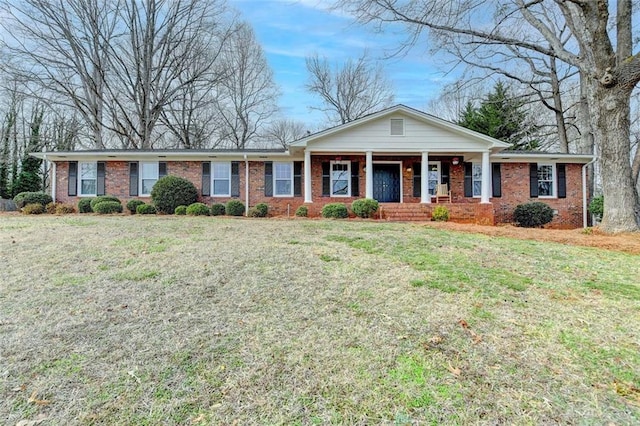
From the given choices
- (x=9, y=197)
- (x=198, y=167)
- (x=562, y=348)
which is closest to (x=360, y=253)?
(x=562, y=348)

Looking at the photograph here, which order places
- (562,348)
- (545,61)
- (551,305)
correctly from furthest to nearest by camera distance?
(545,61), (551,305), (562,348)

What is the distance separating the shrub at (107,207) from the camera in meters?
13.6

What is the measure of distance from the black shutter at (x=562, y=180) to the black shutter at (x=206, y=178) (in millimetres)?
15620

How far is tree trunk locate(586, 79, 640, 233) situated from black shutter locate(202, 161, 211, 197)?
45.1 feet

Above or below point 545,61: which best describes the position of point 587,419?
below

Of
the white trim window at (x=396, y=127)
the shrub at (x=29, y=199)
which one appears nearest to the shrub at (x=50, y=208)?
the shrub at (x=29, y=199)

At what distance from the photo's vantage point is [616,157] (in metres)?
8.91

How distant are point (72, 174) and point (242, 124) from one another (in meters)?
14.5

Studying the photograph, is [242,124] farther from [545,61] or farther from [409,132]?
[545,61]

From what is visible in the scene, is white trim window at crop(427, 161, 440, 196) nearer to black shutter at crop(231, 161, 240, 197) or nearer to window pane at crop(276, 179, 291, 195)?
window pane at crop(276, 179, 291, 195)

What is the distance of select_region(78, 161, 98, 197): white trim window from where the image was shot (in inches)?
608

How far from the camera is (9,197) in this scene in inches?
893

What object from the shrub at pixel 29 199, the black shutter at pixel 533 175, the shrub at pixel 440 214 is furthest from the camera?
the black shutter at pixel 533 175

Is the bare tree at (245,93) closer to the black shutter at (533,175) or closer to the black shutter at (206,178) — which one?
the black shutter at (206,178)
